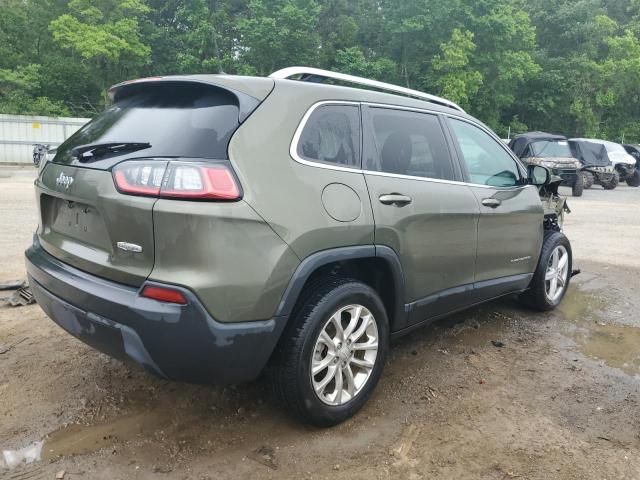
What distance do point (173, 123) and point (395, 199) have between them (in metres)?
1.23

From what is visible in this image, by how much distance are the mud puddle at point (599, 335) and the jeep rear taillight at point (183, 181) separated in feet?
9.93

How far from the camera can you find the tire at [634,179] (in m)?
21.0

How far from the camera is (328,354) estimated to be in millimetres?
2816

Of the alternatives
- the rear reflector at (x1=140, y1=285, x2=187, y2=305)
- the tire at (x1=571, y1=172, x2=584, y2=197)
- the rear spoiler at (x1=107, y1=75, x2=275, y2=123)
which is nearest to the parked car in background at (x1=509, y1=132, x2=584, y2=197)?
the tire at (x1=571, y1=172, x2=584, y2=197)

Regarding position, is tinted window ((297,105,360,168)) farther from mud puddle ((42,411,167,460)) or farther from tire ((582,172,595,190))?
tire ((582,172,595,190))

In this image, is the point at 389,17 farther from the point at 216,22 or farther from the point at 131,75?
the point at 131,75

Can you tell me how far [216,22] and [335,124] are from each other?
37738 mm

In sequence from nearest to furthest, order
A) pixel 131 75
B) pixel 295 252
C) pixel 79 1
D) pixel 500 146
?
pixel 295 252, pixel 500 146, pixel 79 1, pixel 131 75

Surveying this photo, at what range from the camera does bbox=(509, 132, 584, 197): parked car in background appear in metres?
15.8

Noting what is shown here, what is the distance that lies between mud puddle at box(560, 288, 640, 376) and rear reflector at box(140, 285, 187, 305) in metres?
3.06

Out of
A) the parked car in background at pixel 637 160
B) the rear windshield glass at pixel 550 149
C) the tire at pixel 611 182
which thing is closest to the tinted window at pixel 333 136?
the rear windshield glass at pixel 550 149

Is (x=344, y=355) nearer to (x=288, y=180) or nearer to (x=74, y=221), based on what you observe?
(x=288, y=180)

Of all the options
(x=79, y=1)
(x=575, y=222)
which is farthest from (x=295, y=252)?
(x=79, y=1)

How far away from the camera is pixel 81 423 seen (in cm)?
285
